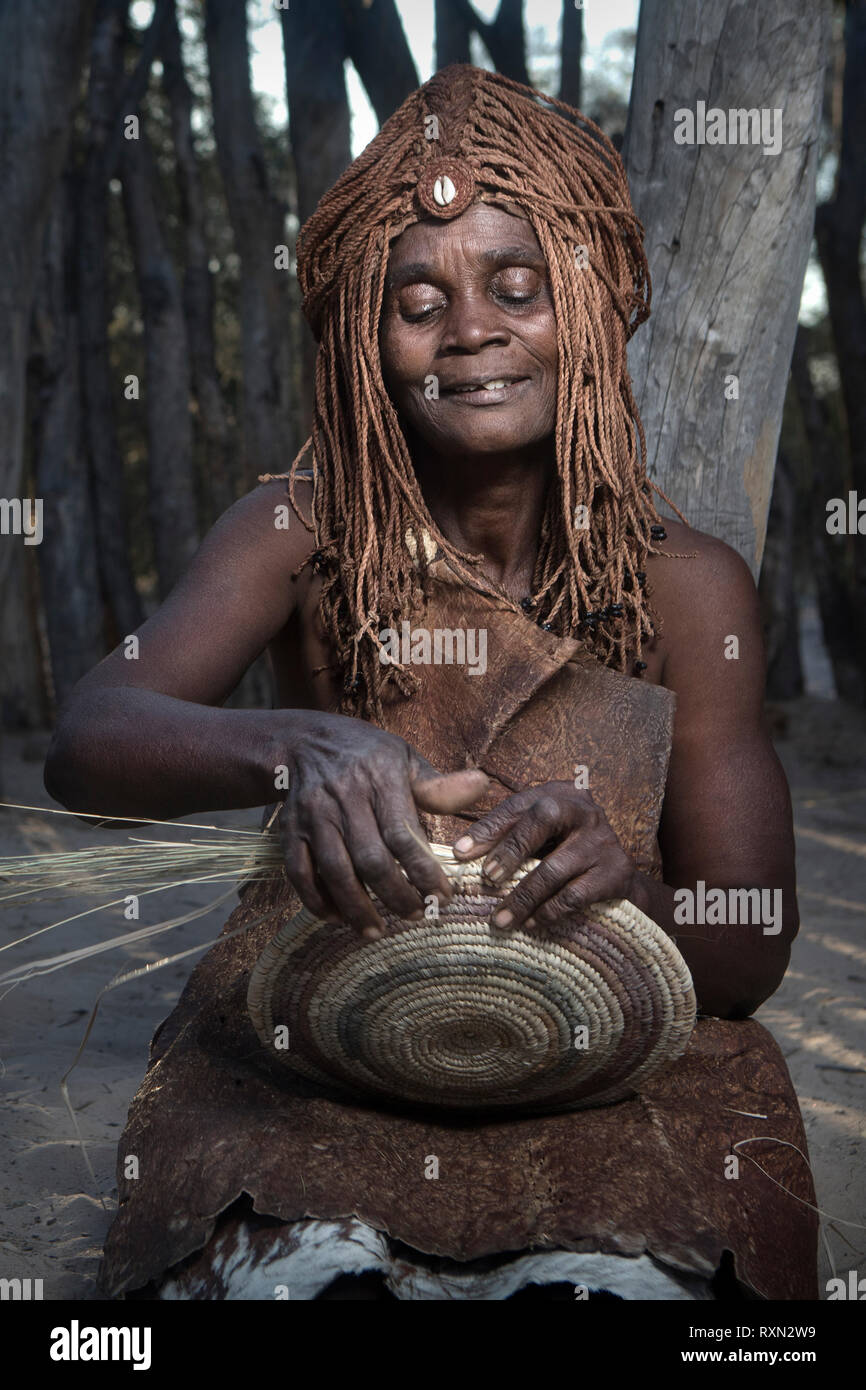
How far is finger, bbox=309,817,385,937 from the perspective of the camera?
170cm

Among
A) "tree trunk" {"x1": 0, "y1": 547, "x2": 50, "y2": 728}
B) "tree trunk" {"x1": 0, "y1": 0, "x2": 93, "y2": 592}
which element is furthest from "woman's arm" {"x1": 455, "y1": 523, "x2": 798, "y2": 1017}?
"tree trunk" {"x1": 0, "y1": 547, "x2": 50, "y2": 728}

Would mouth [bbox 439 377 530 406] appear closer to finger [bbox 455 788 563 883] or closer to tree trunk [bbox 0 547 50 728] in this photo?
finger [bbox 455 788 563 883]

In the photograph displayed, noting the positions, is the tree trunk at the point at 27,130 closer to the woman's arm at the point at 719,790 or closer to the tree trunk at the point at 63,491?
the tree trunk at the point at 63,491

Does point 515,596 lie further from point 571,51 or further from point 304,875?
point 571,51

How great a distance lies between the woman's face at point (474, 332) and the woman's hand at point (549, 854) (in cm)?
79

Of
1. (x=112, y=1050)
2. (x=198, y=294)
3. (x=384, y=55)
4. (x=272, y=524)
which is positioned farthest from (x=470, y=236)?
(x=198, y=294)

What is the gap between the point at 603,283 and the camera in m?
2.45

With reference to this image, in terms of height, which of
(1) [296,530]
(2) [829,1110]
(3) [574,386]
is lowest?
(2) [829,1110]

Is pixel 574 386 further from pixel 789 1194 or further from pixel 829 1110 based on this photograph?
pixel 829 1110

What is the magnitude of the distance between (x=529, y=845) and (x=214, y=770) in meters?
0.49

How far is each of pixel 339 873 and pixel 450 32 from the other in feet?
26.4

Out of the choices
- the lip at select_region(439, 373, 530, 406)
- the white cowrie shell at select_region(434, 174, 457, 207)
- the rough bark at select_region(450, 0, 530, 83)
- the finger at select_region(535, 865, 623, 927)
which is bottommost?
the finger at select_region(535, 865, 623, 927)

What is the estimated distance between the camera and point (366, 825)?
5.54 ft
